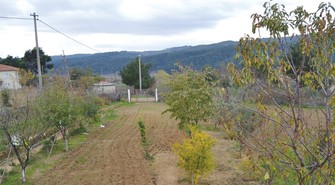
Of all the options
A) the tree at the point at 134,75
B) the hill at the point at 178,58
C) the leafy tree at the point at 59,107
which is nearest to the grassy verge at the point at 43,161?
the leafy tree at the point at 59,107

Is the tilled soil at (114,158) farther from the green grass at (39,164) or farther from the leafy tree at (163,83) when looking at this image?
the leafy tree at (163,83)

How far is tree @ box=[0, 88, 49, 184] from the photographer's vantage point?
37.6 feet

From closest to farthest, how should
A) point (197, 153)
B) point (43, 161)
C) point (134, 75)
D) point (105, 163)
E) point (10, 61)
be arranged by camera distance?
point (197, 153) < point (105, 163) < point (43, 161) < point (134, 75) < point (10, 61)

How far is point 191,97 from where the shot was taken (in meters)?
14.4

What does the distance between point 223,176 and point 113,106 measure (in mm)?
24586

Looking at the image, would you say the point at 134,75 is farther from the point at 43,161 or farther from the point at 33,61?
the point at 43,161

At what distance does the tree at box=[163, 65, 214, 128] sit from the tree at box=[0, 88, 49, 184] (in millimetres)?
5391

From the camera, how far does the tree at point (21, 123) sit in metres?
11.5

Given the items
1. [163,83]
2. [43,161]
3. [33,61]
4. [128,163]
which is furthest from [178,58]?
[128,163]

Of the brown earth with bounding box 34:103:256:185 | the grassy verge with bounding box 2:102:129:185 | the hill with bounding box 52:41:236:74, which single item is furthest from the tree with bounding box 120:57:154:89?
the hill with bounding box 52:41:236:74

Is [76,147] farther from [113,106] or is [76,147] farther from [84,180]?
[113,106]

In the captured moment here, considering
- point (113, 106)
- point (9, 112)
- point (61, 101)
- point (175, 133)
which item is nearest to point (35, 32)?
point (61, 101)

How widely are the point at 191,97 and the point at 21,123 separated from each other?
653cm

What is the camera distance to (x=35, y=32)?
62.3 feet
